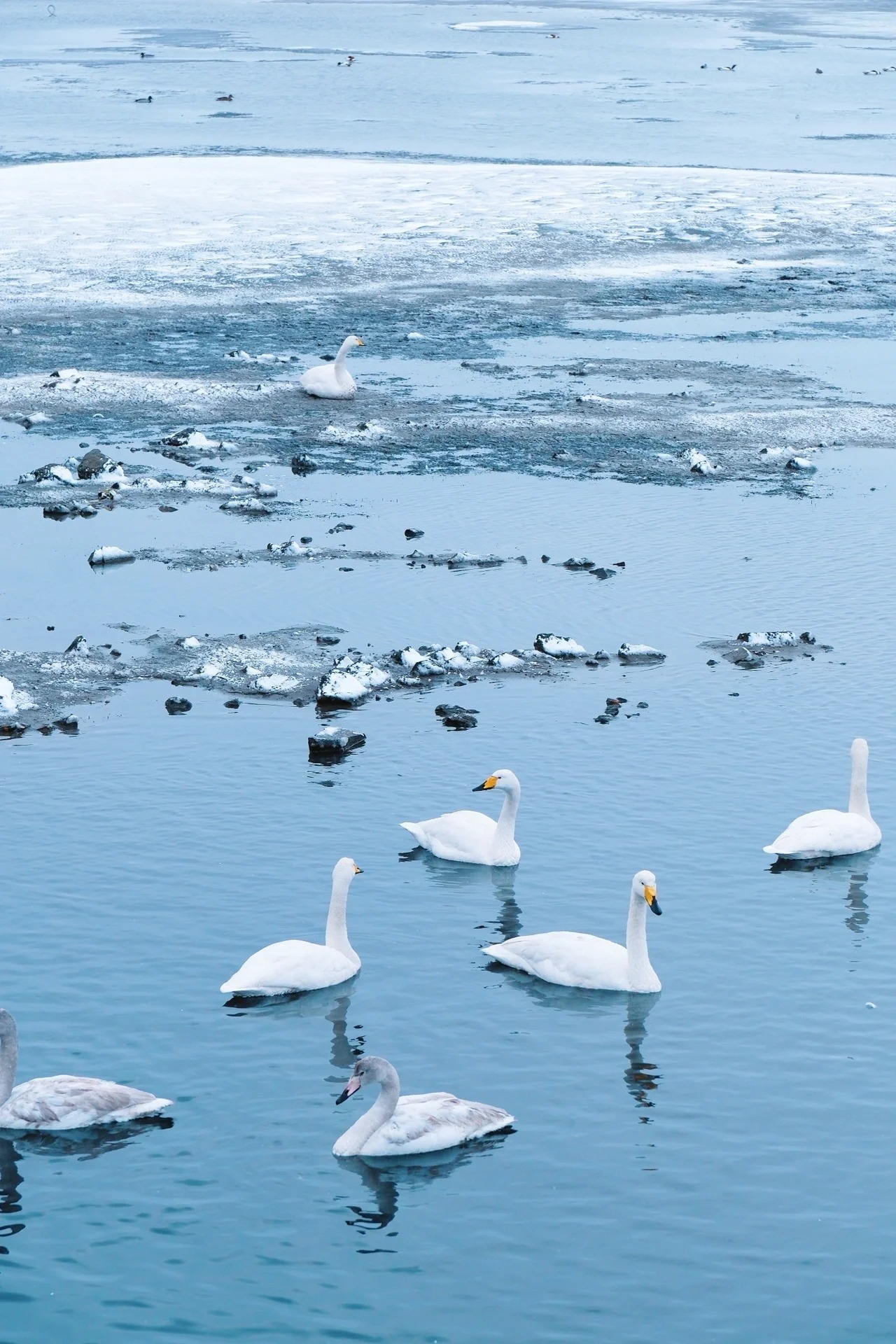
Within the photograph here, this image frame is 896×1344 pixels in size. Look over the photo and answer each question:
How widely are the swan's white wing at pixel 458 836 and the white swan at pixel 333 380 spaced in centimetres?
1534

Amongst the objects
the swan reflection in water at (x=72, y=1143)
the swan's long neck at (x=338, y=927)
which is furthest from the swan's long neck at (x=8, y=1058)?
the swan's long neck at (x=338, y=927)

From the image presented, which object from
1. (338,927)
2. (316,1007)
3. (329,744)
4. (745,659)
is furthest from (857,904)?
(329,744)

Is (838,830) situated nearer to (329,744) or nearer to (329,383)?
(329,744)

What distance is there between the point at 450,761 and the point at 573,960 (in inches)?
166

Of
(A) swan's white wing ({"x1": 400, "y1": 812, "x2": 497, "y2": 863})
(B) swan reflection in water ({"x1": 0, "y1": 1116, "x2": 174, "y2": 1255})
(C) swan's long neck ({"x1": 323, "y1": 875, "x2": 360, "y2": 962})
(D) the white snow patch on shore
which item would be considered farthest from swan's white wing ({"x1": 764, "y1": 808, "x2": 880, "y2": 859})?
(D) the white snow patch on shore

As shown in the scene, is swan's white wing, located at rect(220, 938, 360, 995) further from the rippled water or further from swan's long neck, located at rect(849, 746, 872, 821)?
swan's long neck, located at rect(849, 746, 872, 821)

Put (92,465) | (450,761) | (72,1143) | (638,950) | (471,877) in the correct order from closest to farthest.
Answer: (72,1143) < (638,950) < (471,877) < (450,761) < (92,465)

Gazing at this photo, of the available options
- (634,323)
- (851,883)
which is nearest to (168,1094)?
(851,883)

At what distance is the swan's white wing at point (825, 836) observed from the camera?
1537cm

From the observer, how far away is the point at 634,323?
119 feet

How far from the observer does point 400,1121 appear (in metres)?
11.2

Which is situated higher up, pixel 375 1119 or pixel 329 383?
pixel 329 383

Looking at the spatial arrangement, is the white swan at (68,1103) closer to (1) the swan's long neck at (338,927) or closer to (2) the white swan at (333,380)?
(1) the swan's long neck at (338,927)

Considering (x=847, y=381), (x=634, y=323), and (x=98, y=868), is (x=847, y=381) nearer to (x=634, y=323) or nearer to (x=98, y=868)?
(x=634, y=323)
